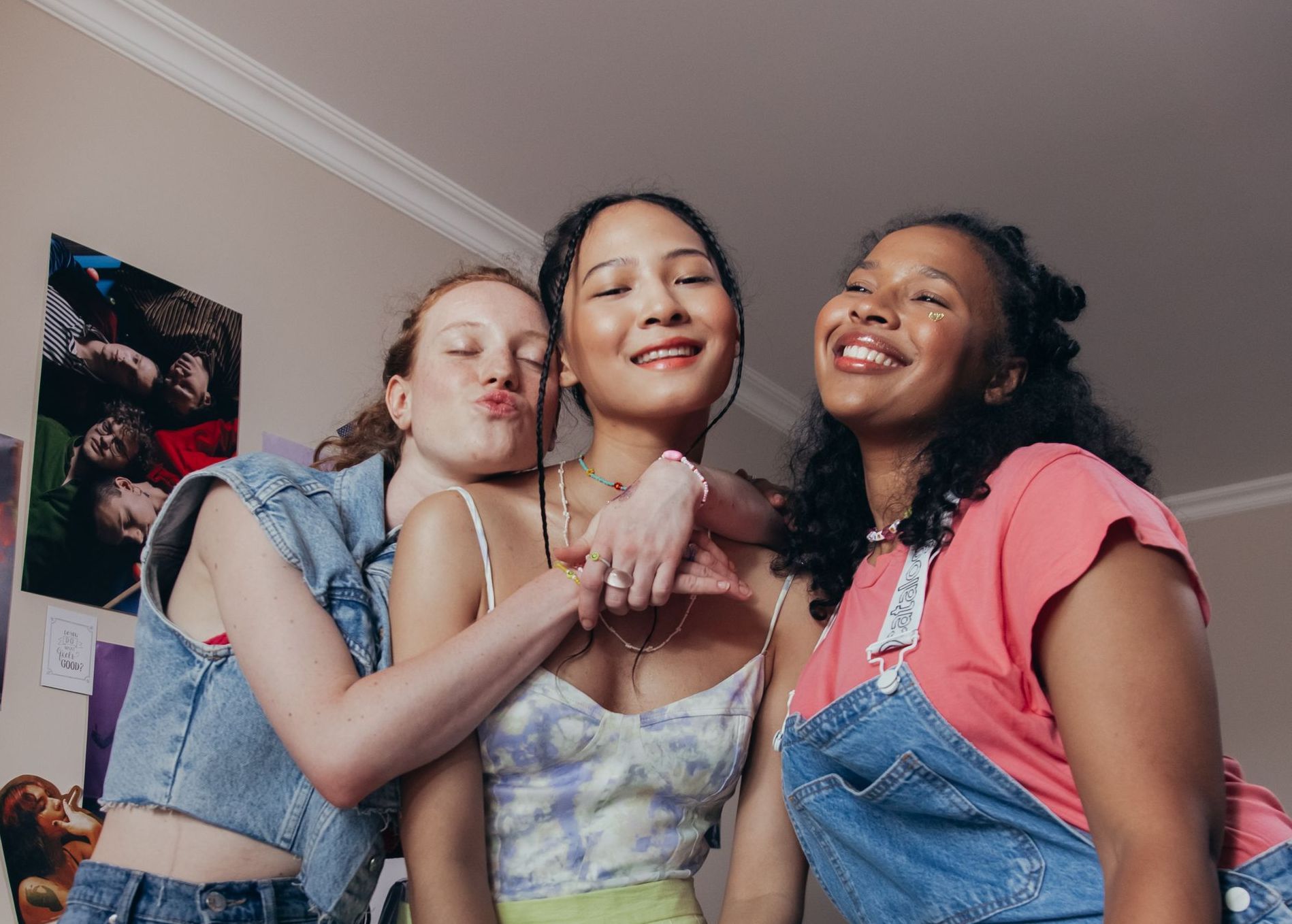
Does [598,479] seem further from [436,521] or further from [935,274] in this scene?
[935,274]

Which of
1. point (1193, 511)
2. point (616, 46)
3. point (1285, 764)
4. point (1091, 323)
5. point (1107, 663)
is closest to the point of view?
point (1107, 663)

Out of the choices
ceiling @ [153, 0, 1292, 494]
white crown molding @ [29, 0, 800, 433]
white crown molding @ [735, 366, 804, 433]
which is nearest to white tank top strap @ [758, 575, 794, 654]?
white crown molding @ [29, 0, 800, 433]

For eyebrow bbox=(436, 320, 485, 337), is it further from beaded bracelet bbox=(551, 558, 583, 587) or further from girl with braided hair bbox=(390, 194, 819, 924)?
beaded bracelet bbox=(551, 558, 583, 587)

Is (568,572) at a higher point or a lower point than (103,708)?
lower

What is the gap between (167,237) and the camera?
2736 millimetres

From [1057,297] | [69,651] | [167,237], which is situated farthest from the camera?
[167,237]

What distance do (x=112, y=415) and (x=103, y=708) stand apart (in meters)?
0.58

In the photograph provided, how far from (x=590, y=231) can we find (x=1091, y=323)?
10.1 ft

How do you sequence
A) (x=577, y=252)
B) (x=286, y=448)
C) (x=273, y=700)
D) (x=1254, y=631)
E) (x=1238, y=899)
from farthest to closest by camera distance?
(x=1254, y=631), (x=286, y=448), (x=577, y=252), (x=273, y=700), (x=1238, y=899)

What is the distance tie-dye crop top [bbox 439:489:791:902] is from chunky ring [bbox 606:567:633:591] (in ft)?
0.42

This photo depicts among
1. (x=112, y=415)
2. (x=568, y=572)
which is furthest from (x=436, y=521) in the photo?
(x=112, y=415)

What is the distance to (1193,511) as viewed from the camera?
560 cm

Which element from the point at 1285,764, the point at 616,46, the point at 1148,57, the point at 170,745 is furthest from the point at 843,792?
the point at 1285,764

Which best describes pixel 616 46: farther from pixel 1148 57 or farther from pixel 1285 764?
pixel 1285 764
